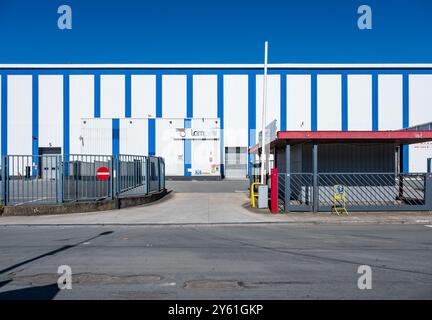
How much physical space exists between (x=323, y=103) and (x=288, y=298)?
32413 mm

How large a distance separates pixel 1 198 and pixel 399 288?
14.6m

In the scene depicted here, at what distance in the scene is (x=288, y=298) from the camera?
15.7 ft

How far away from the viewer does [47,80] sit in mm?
35594

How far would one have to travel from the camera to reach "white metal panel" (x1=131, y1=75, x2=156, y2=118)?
115ft

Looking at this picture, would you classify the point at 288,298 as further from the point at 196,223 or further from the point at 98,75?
the point at 98,75

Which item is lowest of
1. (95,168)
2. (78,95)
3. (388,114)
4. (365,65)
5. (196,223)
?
(196,223)

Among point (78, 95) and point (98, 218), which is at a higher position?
point (78, 95)

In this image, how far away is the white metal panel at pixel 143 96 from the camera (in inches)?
1380

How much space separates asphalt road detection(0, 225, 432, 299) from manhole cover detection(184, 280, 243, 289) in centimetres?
2

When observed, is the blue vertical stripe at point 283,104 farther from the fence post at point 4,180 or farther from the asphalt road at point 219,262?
the fence post at point 4,180
